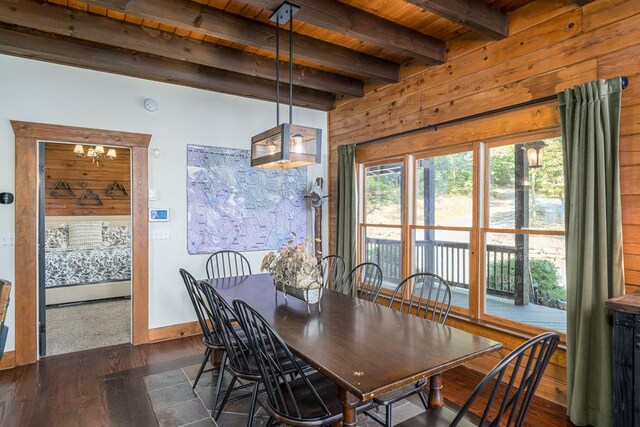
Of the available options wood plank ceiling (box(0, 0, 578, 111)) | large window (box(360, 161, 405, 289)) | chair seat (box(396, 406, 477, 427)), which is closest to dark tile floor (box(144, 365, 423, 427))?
chair seat (box(396, 406, 477, 427))

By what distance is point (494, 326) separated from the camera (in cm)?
308

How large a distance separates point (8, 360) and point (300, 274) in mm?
3058

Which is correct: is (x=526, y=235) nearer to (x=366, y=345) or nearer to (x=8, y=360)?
(x=366, y=345)

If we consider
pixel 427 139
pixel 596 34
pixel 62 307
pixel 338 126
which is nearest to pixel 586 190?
pixel 596 34

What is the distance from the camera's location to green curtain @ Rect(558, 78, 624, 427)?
7.53ft

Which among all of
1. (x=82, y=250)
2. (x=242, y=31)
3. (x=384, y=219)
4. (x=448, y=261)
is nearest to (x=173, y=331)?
(x=82, y=250)

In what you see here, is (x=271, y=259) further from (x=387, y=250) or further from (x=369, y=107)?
(x=369, y=107)

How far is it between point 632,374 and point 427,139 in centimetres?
244

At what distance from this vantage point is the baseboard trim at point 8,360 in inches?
131

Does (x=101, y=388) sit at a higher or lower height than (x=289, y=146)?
lower

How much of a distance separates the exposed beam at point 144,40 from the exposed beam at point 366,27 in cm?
116

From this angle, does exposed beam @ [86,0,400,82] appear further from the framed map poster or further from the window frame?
the framed map poster

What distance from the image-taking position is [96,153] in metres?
5.90

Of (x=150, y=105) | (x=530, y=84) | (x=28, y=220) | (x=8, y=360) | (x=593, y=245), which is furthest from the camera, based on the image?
(x=150, y=105)
